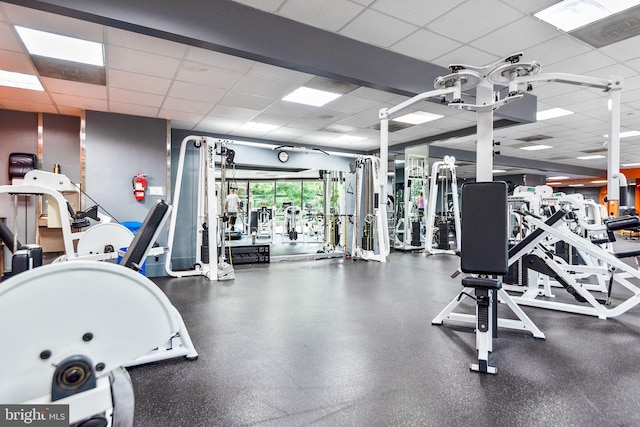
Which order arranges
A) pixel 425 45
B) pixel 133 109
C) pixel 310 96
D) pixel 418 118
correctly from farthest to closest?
pixel 418 118
pixel 133 109
pixel 310 96
pixel 425 45

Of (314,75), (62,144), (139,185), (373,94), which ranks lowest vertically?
(139,185)

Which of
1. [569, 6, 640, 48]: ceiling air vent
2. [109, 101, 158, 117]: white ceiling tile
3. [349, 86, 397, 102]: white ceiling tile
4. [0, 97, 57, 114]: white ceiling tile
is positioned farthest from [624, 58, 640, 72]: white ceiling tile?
[0, 97, 57, 114]: white ceiling tile

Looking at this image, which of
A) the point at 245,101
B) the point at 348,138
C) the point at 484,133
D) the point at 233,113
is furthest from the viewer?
the point at 348,138

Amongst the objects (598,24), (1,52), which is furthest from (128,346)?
(598,24)

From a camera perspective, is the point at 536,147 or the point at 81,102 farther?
the point at 536,147

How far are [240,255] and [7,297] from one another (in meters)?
5.65

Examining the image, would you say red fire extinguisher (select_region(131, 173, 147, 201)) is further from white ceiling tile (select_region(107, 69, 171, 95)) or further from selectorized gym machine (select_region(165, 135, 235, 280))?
white ceiling tile (select_region(107, 69, 171, 95))

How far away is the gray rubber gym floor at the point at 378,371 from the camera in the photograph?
1664 millimetres

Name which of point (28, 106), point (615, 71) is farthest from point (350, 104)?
point (28, 106)

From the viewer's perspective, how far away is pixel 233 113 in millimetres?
Answer: 5793

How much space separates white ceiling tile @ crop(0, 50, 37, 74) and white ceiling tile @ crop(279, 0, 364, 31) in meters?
2.94

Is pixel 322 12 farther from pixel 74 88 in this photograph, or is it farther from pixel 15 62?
pixel 74 88

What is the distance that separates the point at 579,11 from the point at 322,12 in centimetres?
231

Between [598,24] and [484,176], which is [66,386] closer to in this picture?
[484,176]
